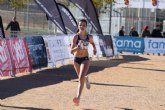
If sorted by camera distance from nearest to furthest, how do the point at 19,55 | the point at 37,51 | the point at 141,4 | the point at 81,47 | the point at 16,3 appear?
1. the point at 81,47
2. the point at 19,55
3. the point at 37,51
4. the point at 16,3
5. the point at 141,4

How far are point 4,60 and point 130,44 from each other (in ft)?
63.1

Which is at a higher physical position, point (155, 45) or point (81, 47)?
point (81, 47)

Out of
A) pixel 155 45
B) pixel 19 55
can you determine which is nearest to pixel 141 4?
pixel 155 45

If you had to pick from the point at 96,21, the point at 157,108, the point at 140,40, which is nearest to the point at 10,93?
the point at 157,108

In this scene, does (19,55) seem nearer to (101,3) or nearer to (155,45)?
(155,45)

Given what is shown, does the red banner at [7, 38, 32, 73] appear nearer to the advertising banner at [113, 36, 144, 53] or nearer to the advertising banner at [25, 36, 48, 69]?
the advertising banner at [25, 36, 48, 69]

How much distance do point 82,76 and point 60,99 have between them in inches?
42.0

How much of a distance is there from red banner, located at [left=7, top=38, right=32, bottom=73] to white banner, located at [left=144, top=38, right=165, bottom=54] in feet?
57.0

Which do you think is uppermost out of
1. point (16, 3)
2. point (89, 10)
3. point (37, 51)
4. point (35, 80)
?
point (89, 10)

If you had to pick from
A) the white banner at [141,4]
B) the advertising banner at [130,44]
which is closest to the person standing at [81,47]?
the advertising banner at [130,44]

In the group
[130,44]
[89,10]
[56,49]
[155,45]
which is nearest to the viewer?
[56,49]

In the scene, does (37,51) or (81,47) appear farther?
(37,51)

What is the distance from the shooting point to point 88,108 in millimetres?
10891

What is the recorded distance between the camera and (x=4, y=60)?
1549 cm
